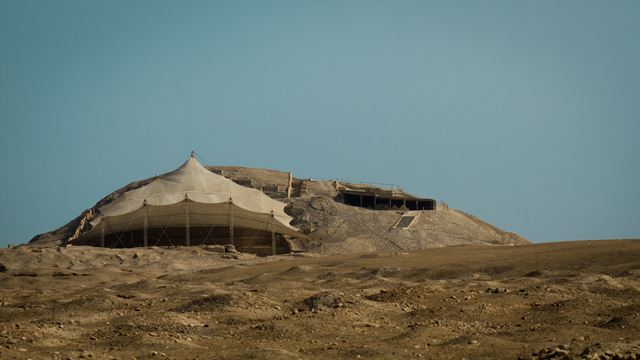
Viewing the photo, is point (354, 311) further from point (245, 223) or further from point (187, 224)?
point (245, 223)

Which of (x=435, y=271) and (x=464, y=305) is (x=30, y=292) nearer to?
(x=435, y=271)

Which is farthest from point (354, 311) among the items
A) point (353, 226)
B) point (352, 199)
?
point (352, 199)

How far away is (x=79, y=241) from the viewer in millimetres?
54438

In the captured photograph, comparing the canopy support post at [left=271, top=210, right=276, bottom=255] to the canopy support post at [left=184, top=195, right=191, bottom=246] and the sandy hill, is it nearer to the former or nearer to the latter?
the sandy hill

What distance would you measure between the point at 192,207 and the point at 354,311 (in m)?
32.0

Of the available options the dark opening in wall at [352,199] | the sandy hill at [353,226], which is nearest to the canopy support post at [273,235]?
the sandy hill at [353,226]

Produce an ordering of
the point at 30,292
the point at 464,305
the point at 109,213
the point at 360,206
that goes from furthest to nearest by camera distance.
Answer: the point at 360,206, the point at 109,213, the point at 30,292, the point at 464,305

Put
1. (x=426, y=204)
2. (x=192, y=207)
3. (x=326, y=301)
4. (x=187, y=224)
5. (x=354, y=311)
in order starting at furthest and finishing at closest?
1. (x=426, y=204)
2. (x=192, y=207)
3. (x=187, y=224)
4. (x=326, y=301)
5. (x=354, y=311)

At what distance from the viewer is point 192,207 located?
2050 inches

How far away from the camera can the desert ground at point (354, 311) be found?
16438 mm

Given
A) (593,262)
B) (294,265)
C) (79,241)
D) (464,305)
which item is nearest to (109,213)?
(79,241)

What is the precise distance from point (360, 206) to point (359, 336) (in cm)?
4813

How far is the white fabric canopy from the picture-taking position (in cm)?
5169

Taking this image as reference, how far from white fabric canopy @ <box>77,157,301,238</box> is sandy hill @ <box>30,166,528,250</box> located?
2.59 m
